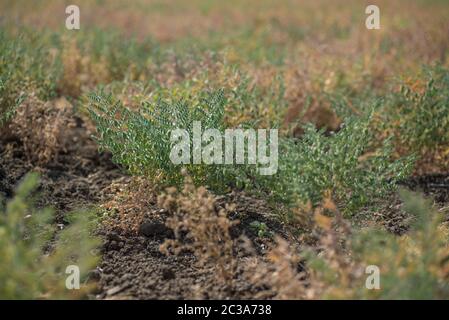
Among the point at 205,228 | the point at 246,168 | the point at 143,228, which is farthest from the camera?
the point at 143,228

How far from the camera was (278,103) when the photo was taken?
4.93 meters

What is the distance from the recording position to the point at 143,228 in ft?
12.1

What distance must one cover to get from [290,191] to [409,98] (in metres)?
1.74

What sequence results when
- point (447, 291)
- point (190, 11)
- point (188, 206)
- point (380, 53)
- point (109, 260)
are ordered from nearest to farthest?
point (447, 291) < point (188, 206) < point (109, 260) < point (380, 53) < point (190, 11)

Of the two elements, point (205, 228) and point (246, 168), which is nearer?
point (205, 228)

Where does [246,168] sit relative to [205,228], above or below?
above

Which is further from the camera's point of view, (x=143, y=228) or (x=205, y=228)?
(x=143, y=228)

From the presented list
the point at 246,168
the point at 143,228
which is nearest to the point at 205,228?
the point at 246,168

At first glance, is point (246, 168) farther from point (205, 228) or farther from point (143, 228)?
point (143, 228)

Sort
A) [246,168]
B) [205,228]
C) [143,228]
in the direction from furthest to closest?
[143,228], [246,168], [205,228]

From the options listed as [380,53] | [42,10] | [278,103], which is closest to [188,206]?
[278,103]

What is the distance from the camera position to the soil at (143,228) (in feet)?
10.2

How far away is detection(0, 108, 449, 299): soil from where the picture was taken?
10.2 feet
